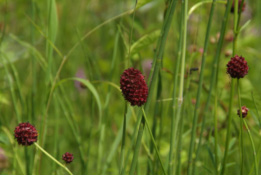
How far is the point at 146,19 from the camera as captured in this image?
2.59 m

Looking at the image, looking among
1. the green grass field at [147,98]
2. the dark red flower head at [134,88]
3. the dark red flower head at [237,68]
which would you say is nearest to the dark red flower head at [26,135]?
the green grass field at [147,98]

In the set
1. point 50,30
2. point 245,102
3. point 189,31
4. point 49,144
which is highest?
point 189,31

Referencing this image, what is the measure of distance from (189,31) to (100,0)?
2.97ft

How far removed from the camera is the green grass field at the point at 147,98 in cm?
77

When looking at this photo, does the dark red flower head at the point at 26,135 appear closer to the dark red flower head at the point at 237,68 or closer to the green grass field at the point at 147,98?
the green grass field at the point at 147,98

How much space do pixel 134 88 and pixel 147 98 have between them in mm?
80

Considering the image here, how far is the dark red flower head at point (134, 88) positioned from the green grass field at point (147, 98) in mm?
40

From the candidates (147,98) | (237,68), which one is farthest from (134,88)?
(237,68)

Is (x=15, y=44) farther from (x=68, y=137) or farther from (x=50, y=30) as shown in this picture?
(x=50, y=30)

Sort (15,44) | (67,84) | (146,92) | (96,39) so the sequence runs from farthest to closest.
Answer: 1. (96,39)
2. (67,84)
3. (15,44)
4. (146,92)

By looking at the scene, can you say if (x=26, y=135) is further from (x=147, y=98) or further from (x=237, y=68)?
(x=237, y=68)

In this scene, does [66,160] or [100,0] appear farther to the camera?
[100,0]

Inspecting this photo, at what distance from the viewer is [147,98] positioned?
0.72 metres

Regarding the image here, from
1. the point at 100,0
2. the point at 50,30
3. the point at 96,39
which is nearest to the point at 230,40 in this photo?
the point at 50,30
